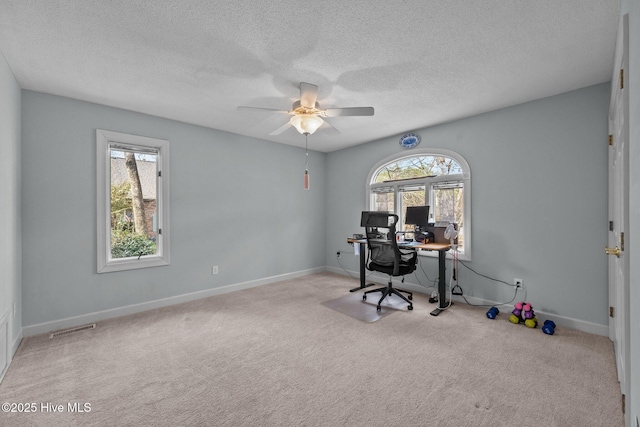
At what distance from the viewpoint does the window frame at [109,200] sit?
3.25 m

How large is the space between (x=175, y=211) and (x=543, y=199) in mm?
4528

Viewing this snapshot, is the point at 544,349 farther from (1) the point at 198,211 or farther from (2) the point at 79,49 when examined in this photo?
(2) the point at 79,49

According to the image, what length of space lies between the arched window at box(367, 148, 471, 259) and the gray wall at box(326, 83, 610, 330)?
0.12m

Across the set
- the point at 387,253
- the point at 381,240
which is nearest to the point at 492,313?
the point at 387,253

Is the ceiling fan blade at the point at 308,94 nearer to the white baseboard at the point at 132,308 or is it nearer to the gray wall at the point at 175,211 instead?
the gray wall at the point at 175,211

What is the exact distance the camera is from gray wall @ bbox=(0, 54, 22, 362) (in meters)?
2.23

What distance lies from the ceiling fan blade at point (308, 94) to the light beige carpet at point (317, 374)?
2.32 m

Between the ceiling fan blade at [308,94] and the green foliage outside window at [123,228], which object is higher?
the ceiling fan blade at [308,94]

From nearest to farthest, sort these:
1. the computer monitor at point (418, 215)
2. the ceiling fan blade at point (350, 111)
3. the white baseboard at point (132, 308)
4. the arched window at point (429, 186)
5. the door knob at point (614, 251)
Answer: the door knob at point (614, 251) < the ceiling fan blade at point (350, 111) < the white baseboard at point (132, 308) < the arched window at point (429, 186) < the computer monitor at point (418, 215)

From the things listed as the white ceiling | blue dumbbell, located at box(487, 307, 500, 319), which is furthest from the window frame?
blue dumbbell, located at box(487, 307, 500, 319)

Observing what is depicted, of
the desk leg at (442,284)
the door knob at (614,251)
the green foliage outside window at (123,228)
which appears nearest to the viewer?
the door knob at (614,251)

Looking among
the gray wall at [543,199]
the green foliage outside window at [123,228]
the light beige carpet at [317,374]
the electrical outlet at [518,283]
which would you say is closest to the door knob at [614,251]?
the light beige carpet at [317,374]

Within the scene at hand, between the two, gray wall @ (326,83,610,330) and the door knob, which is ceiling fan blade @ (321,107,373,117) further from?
the door knob

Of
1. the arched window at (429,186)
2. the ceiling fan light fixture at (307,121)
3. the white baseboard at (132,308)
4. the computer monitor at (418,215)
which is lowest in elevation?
the white baseboard at (132,308)
